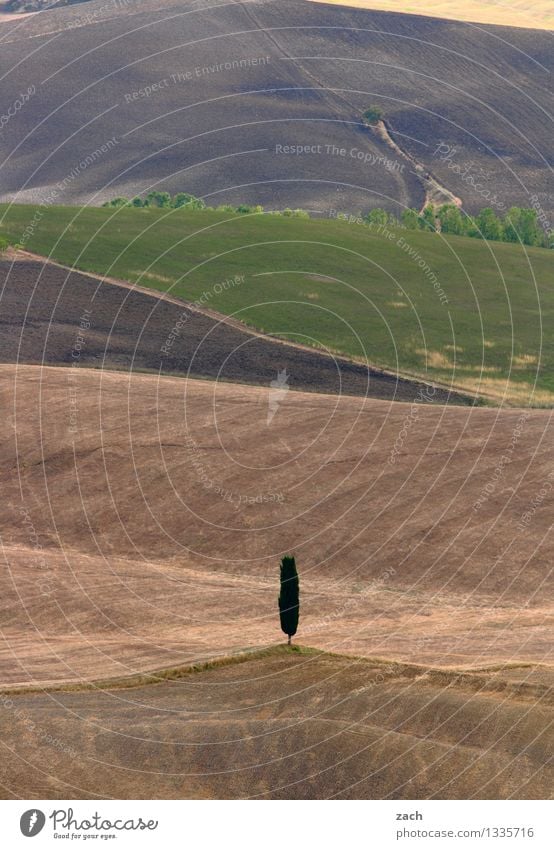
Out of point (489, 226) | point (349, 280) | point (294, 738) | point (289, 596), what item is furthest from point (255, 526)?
point (489, 226)

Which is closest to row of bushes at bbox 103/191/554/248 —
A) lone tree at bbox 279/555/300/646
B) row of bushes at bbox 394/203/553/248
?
row of bushes at bbox 394/203/553/248

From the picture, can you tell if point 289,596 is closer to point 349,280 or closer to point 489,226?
point 349,280

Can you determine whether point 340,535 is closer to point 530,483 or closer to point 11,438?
point 530,483

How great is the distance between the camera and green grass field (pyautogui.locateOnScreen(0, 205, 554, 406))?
12925cm

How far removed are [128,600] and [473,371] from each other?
69062mm

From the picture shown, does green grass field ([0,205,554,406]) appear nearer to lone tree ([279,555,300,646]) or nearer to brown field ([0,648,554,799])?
lone tree ([279,555,300,646])

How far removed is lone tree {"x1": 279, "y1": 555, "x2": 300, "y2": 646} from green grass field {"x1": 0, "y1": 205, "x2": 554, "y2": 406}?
67.9 metres

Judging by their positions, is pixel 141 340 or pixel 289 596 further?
pixel 141 340

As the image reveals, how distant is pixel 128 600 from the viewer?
6456 cm

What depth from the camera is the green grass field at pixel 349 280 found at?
129250 mm

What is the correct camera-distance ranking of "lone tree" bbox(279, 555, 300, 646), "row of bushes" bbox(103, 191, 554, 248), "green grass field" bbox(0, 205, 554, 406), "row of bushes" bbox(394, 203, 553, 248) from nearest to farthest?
1. "lone tree" bbox(279, 555, 300, 646)
2. "green grass field" bbox(0, 205, 554, 406)
3. "row of bushes" bbox(103, 191, 554, 248)
4. "row of bushes" bbox(394, 203, 553, 248)

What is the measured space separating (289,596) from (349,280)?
93.8 metres

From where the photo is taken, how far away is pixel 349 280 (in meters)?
143

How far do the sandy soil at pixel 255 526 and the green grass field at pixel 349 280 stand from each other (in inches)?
1460
